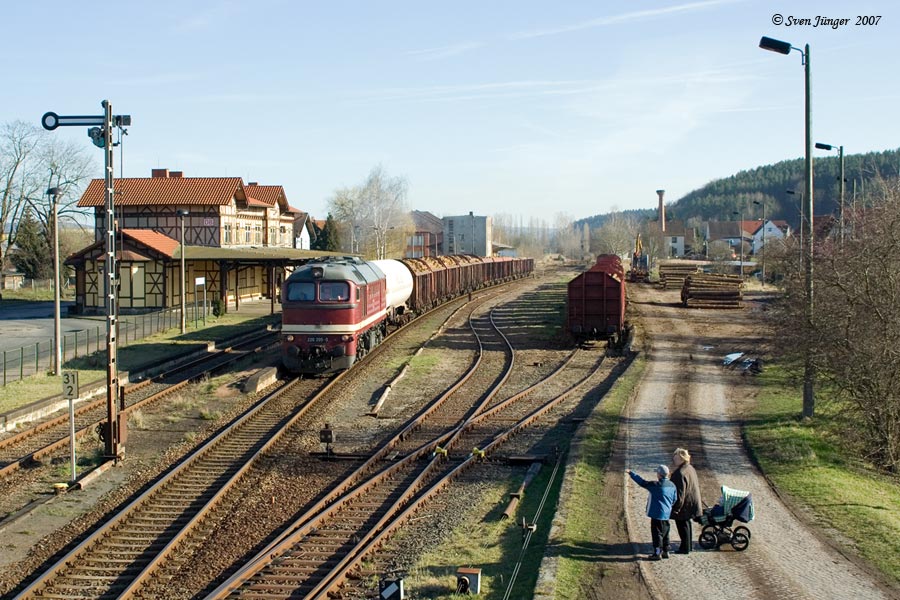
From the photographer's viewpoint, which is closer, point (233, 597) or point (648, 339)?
point (233, 597)

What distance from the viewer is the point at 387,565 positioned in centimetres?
1066

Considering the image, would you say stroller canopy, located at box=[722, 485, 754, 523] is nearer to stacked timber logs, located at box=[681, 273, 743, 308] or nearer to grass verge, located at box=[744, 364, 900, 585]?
grass verge, located at box=[744, 364, 900, 585]

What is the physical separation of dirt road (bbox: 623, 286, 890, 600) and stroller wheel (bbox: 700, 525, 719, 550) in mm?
123

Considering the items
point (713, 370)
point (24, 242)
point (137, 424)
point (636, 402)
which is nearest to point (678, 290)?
point (713, 370)

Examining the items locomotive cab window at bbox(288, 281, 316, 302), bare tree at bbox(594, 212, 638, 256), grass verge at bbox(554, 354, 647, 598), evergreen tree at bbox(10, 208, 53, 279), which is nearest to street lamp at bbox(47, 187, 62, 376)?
locomotive cab window at bbox(288, 281, 316, 302)

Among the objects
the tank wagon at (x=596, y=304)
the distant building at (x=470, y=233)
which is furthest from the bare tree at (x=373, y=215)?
the tank wagon at (x=596, y=304)

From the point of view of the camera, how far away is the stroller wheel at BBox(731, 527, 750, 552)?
1049cm

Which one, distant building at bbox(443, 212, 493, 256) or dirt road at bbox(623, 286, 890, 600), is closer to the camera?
dirt road at bbox(623, 286, 890, 600)

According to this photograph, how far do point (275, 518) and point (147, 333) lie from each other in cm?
2440

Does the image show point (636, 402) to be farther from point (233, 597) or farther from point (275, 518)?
point (233, 597)

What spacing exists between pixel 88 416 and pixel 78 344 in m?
12.9

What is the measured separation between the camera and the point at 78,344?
3095 cm

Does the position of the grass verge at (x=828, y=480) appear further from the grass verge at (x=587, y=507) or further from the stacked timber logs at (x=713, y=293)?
the stacked timber logs at (x=713, y=293)

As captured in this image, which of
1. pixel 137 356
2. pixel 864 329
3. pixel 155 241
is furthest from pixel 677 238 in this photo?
pixel 864 329
